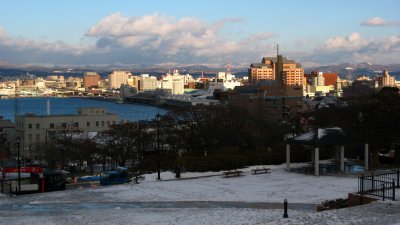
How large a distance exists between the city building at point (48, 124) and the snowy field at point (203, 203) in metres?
39.7

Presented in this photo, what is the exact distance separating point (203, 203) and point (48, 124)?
51085 millimetres

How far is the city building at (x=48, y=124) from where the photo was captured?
6306 cm

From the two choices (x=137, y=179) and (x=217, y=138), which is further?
(x=217, y=138)

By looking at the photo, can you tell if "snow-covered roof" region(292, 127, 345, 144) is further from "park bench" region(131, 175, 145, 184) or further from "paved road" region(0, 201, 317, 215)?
"paved road" region(0, 201, 317, 215)

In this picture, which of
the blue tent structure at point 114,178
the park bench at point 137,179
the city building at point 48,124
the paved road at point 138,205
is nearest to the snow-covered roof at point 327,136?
the park bench at point 137,179

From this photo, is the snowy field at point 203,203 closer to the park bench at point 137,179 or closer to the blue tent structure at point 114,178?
the park bench at point 137,179

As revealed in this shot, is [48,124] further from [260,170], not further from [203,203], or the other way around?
[203,203]

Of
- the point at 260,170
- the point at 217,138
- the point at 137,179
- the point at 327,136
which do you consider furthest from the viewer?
the point at 217,138

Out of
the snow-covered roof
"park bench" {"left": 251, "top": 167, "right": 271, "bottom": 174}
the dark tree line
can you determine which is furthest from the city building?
the snow-covered roof

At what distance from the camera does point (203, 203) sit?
18.1 m

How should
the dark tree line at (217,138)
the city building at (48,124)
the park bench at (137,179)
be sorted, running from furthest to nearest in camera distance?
1. the city building at (48,124)
2. the dark tree line at (217,138)
3. the park bench at (137,179)

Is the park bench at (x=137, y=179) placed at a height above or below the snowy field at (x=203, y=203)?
below

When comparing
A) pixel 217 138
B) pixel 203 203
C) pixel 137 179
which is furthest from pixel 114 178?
pixel 217 138

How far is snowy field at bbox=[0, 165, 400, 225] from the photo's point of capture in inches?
552
